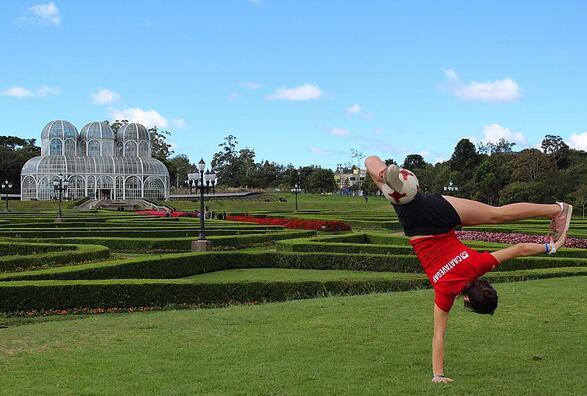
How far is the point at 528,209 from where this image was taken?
4707mm

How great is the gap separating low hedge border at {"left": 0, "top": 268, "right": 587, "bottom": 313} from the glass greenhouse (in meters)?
56.2

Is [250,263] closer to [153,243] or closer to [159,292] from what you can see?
[153,243]

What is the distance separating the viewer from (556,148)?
77.6 meters

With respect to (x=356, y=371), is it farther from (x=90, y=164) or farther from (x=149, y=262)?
(x=90, y=164)

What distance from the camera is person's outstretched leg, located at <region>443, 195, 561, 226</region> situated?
470 centimetres

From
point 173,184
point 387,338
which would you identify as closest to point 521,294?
point 387,338

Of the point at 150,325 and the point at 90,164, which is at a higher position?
the point at 90,164

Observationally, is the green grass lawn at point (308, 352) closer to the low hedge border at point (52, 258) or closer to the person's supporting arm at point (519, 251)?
the person's supporting arm at point (519, 251)

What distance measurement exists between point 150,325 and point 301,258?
933cm

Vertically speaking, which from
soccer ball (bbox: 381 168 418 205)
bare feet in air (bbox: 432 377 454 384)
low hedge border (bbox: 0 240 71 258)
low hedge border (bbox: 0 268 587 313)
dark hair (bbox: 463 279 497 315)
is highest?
soccer ball (bbox: 381 168 418 205)

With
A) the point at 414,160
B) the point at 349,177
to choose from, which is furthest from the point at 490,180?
the point at 349,177

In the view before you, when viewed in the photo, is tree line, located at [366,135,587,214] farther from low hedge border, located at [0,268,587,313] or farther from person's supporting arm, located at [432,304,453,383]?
person's supporting arm, located at [432,304,453,383]

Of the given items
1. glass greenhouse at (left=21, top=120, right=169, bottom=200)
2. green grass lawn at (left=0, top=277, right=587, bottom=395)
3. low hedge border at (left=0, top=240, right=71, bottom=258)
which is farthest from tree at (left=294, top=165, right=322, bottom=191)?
green grass lawn at (left=0, top=277, right=587, bottom=395)

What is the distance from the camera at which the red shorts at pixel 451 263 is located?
16.1ft
